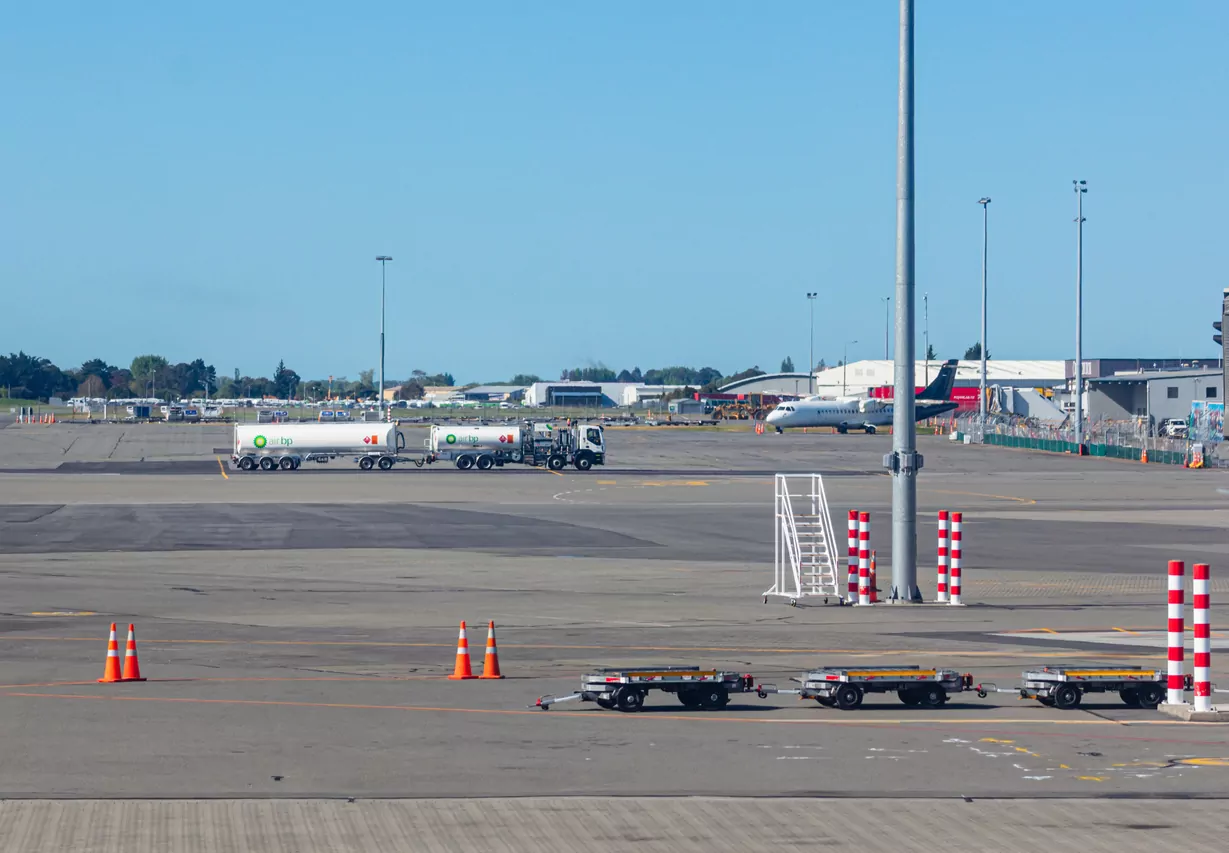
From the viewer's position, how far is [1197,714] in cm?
1304

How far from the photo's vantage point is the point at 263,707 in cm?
1356

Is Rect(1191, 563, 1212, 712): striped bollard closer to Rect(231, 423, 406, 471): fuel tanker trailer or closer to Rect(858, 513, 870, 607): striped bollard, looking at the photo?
Rect(858, 513, 870, 607): striped bollard

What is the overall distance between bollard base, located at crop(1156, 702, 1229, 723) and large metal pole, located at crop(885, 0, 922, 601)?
33.3 ft

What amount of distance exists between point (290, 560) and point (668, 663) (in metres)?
15.1

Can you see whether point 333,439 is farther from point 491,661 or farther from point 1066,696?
point 1066,696

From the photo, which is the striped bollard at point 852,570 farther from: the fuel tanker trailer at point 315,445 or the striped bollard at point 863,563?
the fuel tanker trailer at point 315,445

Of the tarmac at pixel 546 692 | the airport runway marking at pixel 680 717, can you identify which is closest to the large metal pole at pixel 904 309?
the tarmac at pixel 546 692

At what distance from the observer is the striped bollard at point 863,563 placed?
22859mm

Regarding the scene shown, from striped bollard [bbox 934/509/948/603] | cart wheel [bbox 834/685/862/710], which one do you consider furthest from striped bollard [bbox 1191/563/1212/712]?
striped bollard [bbox 934/509/948/603]

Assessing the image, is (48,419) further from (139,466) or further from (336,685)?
(336,685)

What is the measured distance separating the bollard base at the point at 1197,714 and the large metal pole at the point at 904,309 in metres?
10.1

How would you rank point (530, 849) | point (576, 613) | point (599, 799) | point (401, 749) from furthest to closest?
point (576, 613) < point (401, 749) < point (599, 799) < point (530, 849)

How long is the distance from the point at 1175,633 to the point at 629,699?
5179 millimetres

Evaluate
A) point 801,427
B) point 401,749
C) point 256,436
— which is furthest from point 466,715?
point 801,427
